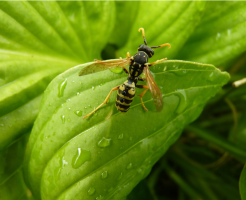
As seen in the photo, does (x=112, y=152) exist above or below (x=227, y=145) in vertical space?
above

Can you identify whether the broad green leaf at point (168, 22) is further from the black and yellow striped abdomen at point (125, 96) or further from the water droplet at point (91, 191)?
the water droplet at point (91, 191)

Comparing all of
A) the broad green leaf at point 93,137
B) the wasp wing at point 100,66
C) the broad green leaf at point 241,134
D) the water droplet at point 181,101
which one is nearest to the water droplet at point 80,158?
the broad green leaf at point 93,137

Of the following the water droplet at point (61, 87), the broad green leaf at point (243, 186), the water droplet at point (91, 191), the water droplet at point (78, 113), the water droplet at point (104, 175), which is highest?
the water droplet at point (61, 87)

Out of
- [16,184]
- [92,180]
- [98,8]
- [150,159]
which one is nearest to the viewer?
[92,180]

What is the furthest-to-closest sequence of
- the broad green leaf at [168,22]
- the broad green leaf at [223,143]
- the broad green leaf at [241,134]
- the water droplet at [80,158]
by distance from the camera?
the broad green leaf at [241,134]
the broad green leaf at [223,143]
the broad green leaf at [168,22]
the water droplet at [80,158]

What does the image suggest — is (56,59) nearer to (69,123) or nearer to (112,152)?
(69,123)

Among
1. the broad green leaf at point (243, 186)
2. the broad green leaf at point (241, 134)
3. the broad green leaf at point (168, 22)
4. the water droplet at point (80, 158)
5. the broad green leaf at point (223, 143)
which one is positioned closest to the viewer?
the water droplet at point (80, 158)

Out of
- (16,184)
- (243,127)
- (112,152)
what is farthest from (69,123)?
(243,127)
